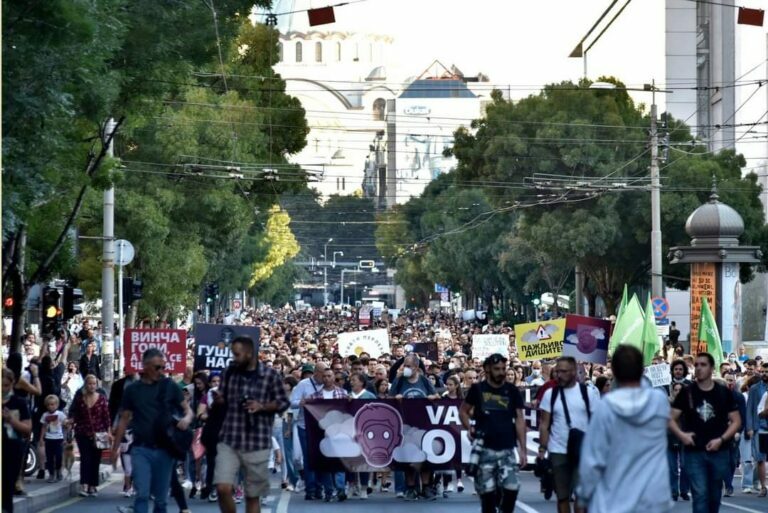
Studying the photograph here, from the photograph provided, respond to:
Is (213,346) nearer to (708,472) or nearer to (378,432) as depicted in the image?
(378,432)

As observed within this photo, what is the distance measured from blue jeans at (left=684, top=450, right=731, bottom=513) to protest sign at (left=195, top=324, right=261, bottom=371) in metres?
9.92

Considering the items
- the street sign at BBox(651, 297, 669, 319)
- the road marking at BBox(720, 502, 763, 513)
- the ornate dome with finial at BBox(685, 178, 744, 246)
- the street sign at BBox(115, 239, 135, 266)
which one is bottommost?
the road marking at BBox(720, 502, 763, 513)

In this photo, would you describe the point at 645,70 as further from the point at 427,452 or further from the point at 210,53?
the point at 427,452

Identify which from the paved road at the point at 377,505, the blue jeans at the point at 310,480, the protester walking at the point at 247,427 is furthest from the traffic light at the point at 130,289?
the protester walking at the point at 247,427

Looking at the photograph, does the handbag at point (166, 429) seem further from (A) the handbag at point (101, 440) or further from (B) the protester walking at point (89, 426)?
(B) the protester walking at point (89, 426)

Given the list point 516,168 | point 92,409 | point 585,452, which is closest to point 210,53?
point 92,409

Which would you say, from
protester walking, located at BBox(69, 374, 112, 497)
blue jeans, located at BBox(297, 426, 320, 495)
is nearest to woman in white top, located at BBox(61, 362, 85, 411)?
protester walking, located at BBox(69, 374, 112, 497)

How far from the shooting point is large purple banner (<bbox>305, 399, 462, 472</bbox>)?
19.5 meters

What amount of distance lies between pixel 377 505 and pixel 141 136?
27.0 m

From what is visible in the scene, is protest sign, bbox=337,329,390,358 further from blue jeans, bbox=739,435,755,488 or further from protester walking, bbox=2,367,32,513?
protester walking, bbox=2,367,32,513

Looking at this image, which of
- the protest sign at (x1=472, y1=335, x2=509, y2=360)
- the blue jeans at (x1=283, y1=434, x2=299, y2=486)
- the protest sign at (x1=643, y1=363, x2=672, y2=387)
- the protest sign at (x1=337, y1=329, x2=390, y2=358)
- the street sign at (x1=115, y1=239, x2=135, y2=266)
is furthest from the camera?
the protest sign at (x1=472, y1=335, x2=509, y2=360)

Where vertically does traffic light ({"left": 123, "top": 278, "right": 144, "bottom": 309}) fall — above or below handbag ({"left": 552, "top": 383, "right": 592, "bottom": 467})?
above

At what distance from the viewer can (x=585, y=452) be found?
834cm

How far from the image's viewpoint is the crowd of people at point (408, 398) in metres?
8.37
